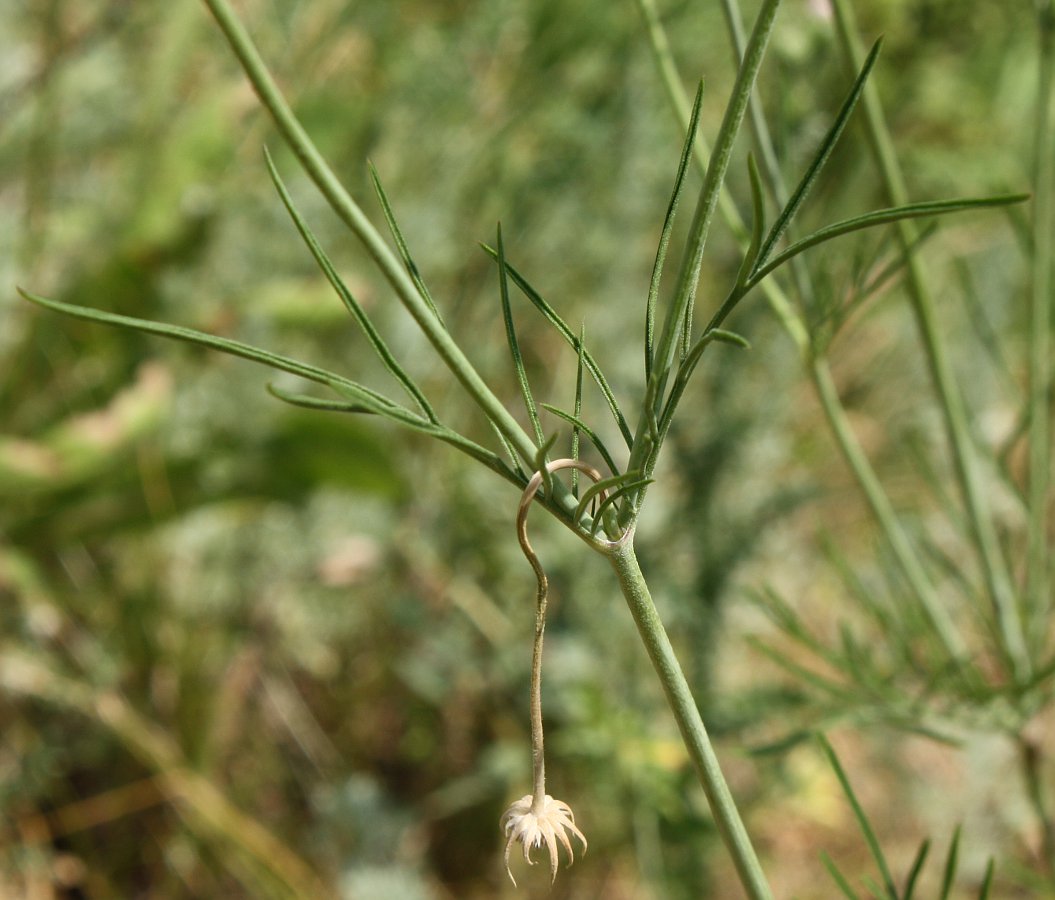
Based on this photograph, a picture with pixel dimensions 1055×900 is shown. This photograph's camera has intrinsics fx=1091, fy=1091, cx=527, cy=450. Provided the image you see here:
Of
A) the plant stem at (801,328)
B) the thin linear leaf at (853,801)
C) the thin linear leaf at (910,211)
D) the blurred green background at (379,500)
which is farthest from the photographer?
the blurred green background at (379,500)

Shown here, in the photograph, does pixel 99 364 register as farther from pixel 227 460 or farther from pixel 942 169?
pixel 942 169

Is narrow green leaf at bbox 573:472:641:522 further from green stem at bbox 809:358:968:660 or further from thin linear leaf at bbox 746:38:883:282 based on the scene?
green stem at bbox 809:358:968:660

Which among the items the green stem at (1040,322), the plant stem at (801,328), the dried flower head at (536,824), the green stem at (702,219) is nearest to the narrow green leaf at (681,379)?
the green stem at (702,219)

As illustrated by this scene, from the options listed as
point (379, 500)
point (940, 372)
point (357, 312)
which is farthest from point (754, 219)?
point (379, 500)

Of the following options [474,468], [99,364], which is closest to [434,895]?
[474,468]

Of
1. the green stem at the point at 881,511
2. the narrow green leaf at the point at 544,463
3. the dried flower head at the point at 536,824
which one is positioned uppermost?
the green stem at the point at 881,511

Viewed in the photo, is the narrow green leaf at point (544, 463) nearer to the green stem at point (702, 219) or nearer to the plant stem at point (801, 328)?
the green stem at point (702, 219)

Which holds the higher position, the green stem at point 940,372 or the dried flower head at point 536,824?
the green stem at point 940,372
